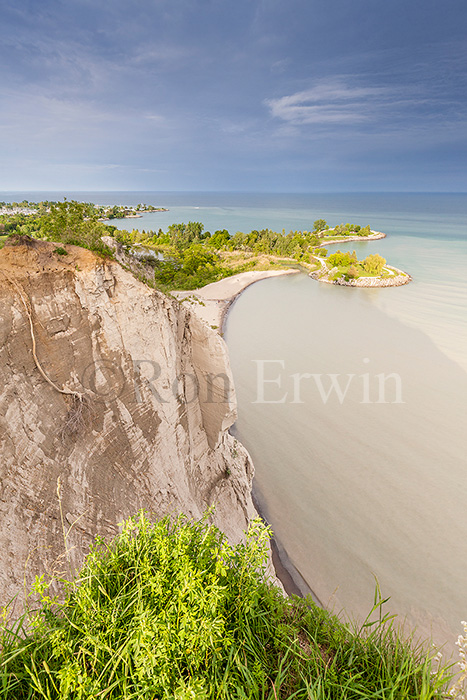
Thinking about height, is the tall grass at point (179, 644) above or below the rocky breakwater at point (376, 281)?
below

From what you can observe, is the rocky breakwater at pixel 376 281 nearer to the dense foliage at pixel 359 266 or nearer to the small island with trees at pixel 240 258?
the small island with trees at pixel 240 258

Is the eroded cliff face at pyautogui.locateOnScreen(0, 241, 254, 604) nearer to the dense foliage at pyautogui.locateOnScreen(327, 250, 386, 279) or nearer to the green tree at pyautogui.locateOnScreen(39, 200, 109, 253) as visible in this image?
the green tree at pyautogui.locateOnScreen(39, 200, 109, 253)

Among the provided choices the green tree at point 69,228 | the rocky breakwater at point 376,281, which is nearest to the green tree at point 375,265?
the rocky breakwater at point 376,281

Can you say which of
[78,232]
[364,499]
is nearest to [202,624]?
[78,232]

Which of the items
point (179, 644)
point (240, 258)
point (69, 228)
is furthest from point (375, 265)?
point (179, 644)

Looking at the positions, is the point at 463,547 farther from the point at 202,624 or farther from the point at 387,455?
the point at 202,624

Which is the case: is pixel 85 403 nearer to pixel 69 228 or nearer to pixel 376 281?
pixel 69 228
